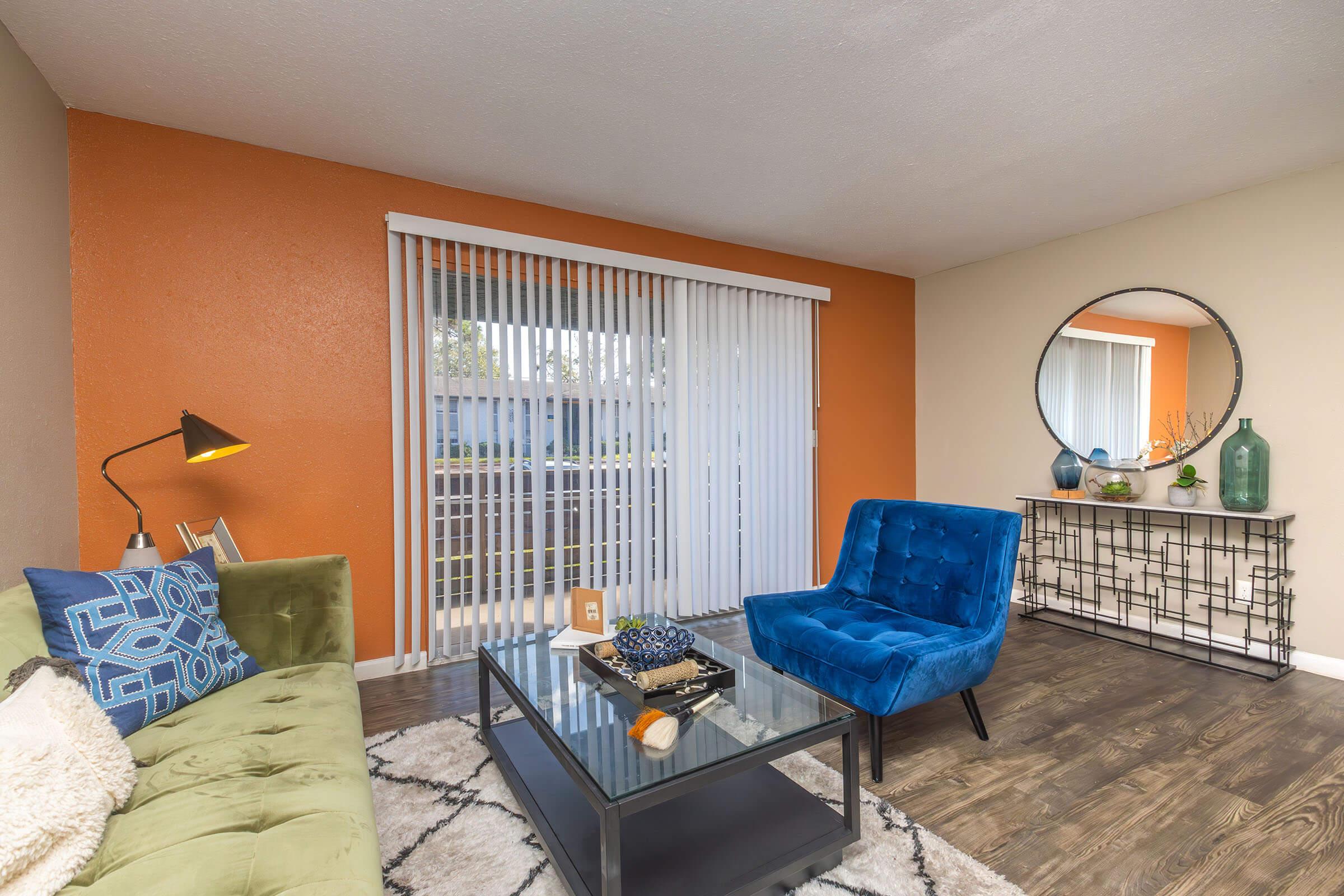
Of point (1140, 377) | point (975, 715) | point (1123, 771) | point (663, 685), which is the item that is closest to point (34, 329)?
point (663, 685)

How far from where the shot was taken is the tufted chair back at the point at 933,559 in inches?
94.4

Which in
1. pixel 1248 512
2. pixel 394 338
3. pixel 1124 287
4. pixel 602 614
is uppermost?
pixel 1124 287

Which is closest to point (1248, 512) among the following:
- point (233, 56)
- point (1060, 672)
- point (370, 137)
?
point (1060, 672)

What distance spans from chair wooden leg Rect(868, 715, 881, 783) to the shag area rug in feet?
0.33

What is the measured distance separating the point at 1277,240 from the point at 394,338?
460 centimetres

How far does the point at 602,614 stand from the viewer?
2322 mm

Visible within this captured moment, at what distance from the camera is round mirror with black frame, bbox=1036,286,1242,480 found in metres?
3.52

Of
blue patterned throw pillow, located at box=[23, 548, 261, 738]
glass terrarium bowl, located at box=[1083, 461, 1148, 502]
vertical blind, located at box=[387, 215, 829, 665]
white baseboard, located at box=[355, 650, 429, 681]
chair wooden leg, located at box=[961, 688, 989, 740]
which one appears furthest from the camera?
glass terrarium bowl, located at box=[1083, 461, 1148, 502]

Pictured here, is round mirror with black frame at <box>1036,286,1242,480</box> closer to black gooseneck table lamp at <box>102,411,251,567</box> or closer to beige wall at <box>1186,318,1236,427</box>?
beige wall at <box>1186,318,1236,427</box>

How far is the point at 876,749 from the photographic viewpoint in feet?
6.85

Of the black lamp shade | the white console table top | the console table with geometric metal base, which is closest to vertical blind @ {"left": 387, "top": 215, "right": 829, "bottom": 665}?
the black lamp shade

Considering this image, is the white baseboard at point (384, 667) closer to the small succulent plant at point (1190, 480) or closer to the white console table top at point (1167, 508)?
the white console table top at point (1167, 508)

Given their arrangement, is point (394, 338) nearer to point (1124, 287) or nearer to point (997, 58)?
point (997, 58)

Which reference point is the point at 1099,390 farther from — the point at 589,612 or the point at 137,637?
the point at 137,637
